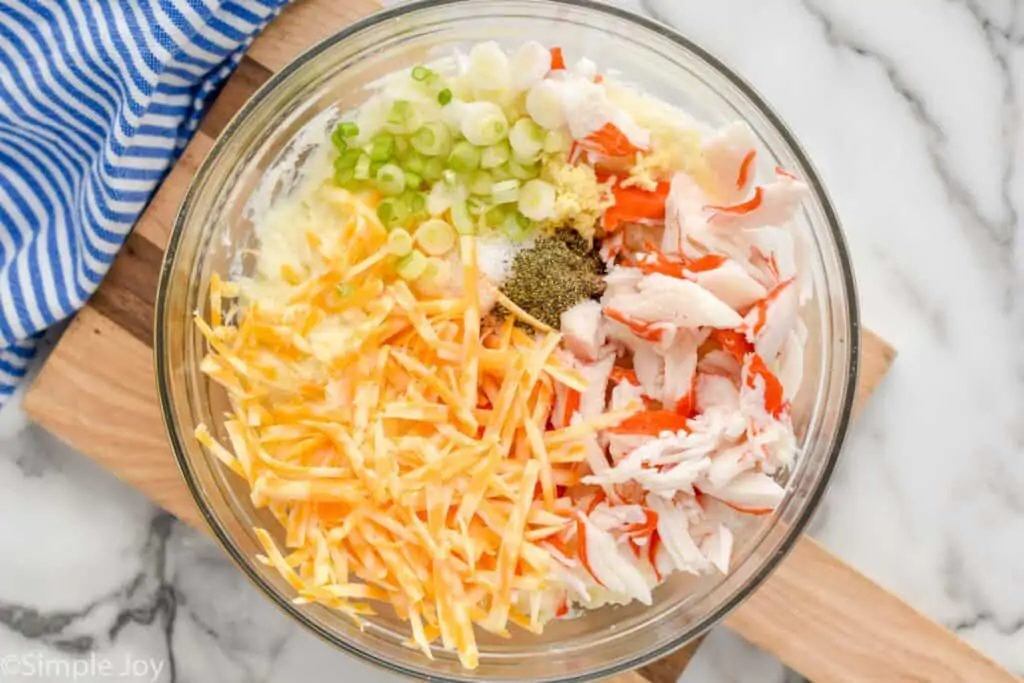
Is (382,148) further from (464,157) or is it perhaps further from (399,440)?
(399,440)

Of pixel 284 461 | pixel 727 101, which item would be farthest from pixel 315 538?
pixel 727 101

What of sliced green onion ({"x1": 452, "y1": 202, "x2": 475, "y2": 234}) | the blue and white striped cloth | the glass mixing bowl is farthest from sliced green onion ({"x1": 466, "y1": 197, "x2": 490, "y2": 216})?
the blue and white striped cloth

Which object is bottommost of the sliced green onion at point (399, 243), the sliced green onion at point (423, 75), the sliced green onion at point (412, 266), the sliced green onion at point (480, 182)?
the sliced green onion at point (412, 266)

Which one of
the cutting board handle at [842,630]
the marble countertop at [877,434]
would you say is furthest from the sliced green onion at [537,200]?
the cutting board handle at [842,630]

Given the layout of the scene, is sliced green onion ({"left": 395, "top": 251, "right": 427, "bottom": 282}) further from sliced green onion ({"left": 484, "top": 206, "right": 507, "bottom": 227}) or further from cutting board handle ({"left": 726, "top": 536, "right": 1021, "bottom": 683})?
cutting board handle ({"left": 726, "top": 536, "right": 1021, "bottom": 683})

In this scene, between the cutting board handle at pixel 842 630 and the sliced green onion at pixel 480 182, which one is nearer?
the sliced green onion at pixel 480 182

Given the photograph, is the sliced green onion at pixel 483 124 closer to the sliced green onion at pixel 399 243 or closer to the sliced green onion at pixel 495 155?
the sliced green onion at pixel 495 155
